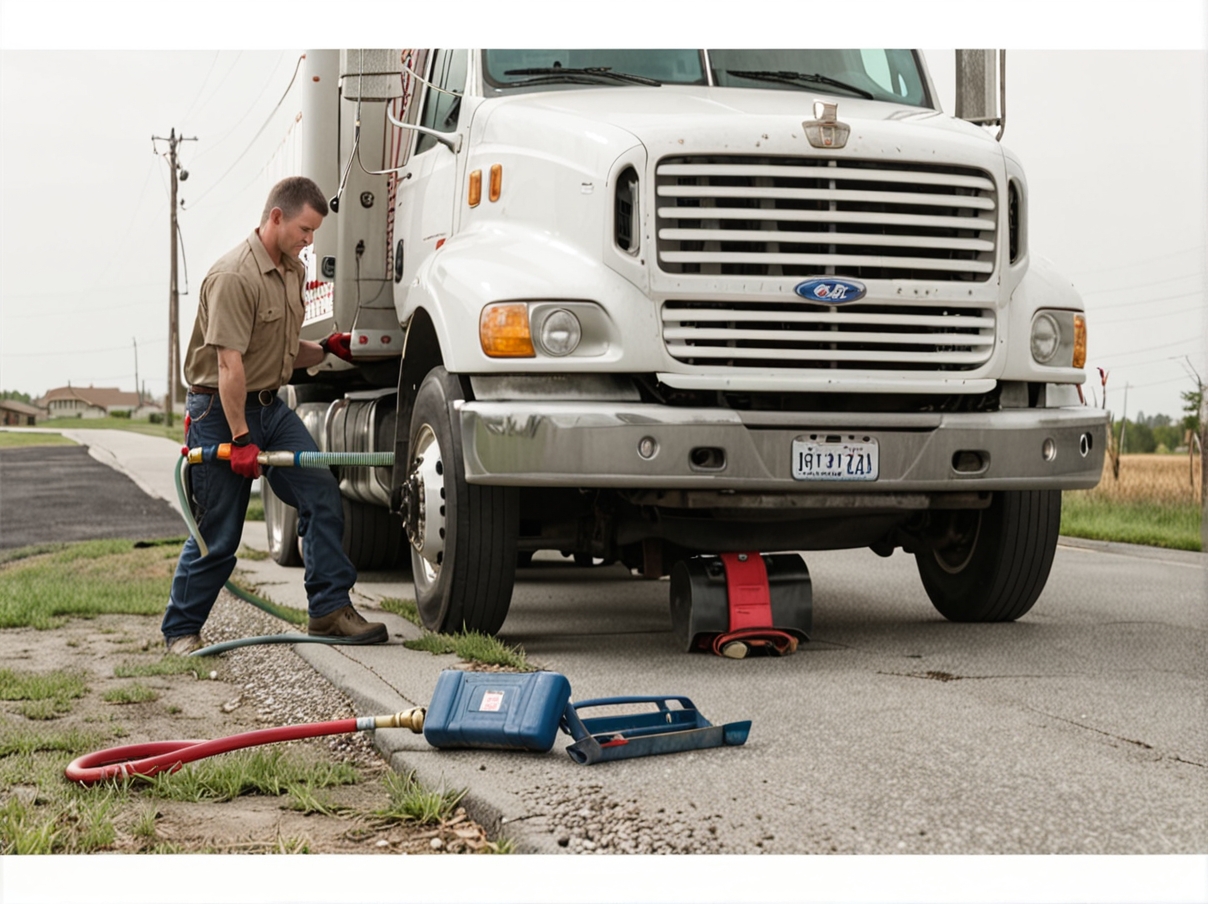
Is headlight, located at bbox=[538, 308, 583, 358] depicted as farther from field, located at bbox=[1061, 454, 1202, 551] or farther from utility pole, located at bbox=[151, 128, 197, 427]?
utility pole, located at bbox=[151, 128, 197, 427]

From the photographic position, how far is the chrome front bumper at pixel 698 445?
5.22 meters

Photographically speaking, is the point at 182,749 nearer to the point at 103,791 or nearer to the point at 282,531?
the point at 103,791

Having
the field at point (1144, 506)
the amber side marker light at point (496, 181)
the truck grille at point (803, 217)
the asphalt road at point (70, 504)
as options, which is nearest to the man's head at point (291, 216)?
the amber side marker light at point (496, 181)

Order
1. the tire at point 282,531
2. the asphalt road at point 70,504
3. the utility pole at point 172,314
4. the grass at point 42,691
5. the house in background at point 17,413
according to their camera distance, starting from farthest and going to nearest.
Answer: the utility pole at point 172,314 → the asphalt road at point 70,504 → the tire at point 282,531 → the house in background at point 17,413 → the grass at point 42,691

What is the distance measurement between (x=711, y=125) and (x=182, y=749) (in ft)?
9.55

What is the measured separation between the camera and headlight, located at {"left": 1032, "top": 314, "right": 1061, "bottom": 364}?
5.81 m

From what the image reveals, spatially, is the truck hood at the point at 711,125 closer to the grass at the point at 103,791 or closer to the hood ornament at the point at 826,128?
the hood ornament at the point at 826,128

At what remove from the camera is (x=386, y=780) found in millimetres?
3859

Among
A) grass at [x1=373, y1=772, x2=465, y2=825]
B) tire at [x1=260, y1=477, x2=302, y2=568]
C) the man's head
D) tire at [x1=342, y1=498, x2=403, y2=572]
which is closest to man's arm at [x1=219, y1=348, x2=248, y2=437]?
the man's head

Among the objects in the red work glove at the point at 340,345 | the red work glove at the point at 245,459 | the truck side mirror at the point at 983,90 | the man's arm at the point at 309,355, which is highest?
the truck side mirror at the point at 983,90

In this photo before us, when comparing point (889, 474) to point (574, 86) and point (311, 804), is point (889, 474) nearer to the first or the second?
point (574, 86)

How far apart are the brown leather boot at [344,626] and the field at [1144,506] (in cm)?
721

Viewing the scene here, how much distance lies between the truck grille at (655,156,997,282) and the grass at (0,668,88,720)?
2673 mm

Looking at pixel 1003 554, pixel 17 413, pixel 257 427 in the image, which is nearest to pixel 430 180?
pixel 257 427
